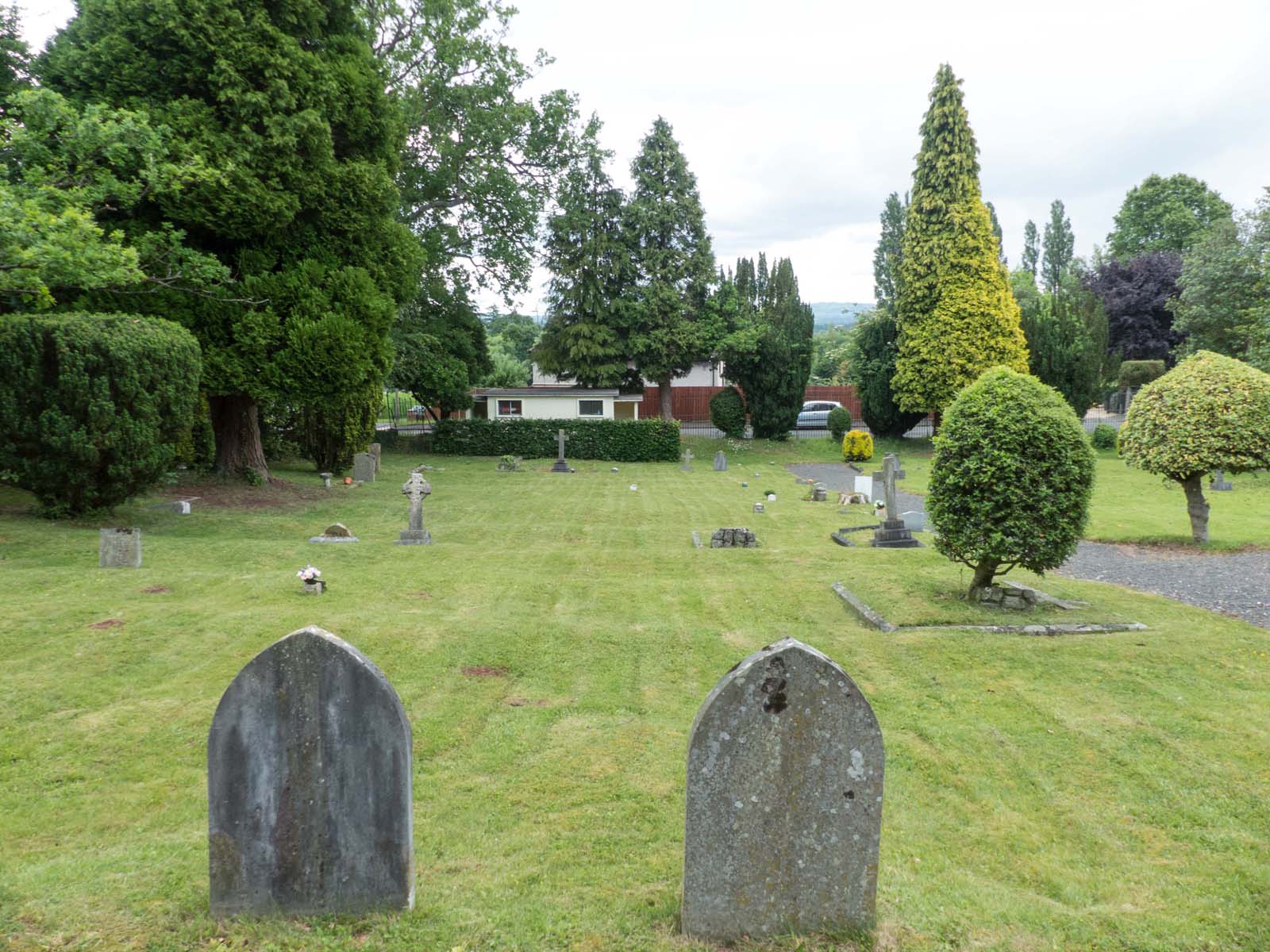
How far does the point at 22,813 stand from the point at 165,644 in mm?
3298

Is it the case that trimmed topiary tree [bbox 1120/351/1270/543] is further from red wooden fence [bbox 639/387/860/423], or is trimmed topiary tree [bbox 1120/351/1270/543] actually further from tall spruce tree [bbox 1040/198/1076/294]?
tall spruce tree [bbox 1040/198/1076/294]

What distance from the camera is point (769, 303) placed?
4869cm

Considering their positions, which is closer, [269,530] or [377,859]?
[377,859]

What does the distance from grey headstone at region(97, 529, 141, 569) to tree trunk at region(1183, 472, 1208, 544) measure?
17.3 m

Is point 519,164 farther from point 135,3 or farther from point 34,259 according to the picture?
point 34,259

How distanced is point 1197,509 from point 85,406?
1926 centimetres

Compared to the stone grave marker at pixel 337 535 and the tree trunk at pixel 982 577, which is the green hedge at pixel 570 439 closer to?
the stone grave marker at pixel 337 535

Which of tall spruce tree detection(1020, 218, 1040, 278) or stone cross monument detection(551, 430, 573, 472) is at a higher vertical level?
tall spruce tree detection(1020, 218, 1040, 278)

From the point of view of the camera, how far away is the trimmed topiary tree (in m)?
14.1

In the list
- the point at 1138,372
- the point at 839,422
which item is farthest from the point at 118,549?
the point at 1138,372

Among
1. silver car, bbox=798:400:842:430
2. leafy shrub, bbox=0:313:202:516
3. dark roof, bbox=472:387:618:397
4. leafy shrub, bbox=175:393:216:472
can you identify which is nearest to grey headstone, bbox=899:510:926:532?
leafy shrub, bbox=0:313:202:516

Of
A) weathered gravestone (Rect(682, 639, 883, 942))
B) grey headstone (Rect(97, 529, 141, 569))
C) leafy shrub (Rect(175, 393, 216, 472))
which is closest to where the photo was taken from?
weathered gravestone (Rect(682, 639, 883, 942))

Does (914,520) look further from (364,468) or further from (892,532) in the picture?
(364,468)

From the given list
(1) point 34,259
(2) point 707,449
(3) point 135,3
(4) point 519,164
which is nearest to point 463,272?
(4) point 519,164
